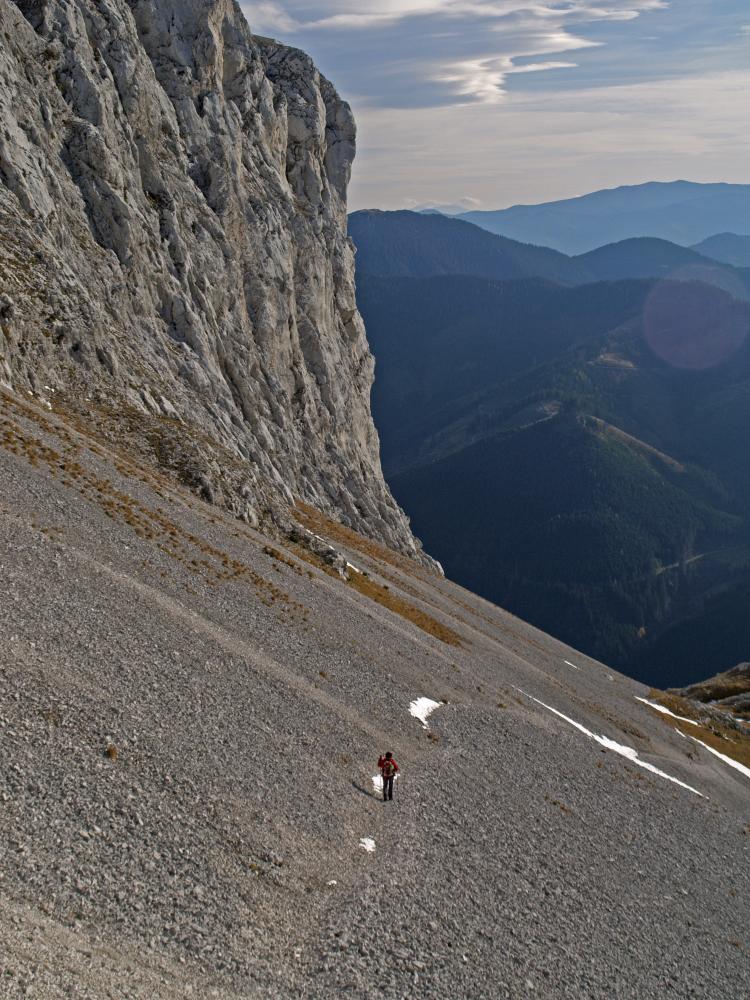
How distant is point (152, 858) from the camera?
1977cm

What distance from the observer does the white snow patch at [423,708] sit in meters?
37.9

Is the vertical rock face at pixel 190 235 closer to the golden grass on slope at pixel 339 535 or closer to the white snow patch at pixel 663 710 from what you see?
the golden grass on slope at pixel 339 535

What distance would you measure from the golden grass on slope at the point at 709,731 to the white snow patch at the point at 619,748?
21605mm

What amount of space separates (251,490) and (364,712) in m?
27.9

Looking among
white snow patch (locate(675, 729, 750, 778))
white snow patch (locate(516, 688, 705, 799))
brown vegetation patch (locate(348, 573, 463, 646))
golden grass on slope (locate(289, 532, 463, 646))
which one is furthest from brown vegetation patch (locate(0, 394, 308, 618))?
white snow patch (locate(675, 729, 750, 778))

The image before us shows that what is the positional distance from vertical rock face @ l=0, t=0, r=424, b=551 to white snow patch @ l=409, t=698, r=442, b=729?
32.9m

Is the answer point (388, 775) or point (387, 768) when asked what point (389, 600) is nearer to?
point (387, 768)

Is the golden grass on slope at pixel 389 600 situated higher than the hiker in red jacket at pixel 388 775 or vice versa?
the hiker in red jacket at pixel 388 775

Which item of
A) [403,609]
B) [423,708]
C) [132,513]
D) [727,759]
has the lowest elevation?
[727,759]

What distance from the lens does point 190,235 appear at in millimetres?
86875

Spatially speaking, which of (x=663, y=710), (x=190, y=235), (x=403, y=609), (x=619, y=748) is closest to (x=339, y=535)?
(x=403, y=609)

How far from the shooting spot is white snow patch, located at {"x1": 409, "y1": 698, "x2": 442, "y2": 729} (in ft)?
124

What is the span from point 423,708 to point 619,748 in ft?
67.1

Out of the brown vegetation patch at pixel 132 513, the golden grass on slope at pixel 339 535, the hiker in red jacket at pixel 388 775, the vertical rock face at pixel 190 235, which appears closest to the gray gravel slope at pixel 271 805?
the brown vegetation patch at pixel 132 513
